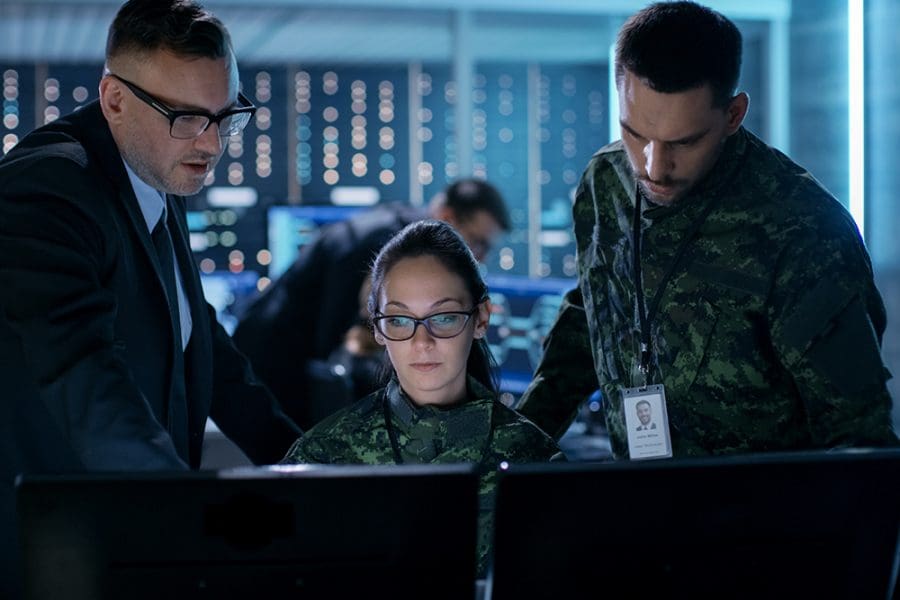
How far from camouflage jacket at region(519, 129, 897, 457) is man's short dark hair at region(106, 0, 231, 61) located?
2.18ft

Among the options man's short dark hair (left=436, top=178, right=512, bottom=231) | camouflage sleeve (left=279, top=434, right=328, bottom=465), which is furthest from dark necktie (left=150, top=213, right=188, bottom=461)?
man's short dark hair (left=436, top=178, right=512, bottom=231)

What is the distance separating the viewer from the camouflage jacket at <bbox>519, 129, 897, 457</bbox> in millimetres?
1525

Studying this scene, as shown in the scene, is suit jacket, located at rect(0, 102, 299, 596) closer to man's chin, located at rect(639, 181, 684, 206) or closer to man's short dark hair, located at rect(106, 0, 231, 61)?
man's short dark hair, located at rect(106, 0, 231, 61)

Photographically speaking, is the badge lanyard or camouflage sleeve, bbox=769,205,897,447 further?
the badge lanyard

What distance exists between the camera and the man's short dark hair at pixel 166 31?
5.40 ft

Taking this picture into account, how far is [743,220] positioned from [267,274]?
4.19 meters

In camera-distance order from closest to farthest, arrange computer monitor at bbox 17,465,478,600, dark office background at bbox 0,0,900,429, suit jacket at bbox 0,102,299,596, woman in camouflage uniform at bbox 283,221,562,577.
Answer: computer monitor at bbox 17,465,478,600
suit jacket at bbox 0,102,299,596
woman in camouflage uniform at bbox 283,221,562,577
dark office background at bbox 0,0,900,429

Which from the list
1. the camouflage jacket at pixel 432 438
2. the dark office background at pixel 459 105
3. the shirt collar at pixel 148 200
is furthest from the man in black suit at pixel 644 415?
the dark office background at pixel 459 105

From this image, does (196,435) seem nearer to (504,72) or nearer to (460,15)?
(460,15)

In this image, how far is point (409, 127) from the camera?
30.3ft

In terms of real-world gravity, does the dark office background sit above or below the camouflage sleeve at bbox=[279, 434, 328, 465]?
above

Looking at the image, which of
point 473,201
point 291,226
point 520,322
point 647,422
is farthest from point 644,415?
point 291,226

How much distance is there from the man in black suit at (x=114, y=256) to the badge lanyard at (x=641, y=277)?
62 cm

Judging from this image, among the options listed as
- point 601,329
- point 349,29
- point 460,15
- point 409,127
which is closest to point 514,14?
point 460,15
